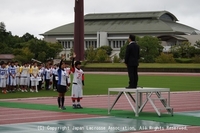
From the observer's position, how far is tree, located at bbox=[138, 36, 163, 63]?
93250mm

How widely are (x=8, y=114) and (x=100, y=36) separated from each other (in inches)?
4870

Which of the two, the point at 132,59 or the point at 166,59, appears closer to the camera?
the point at 132,59

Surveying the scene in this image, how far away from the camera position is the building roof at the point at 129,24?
137375 millimetres

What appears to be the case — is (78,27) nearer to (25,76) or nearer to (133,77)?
(25,76)

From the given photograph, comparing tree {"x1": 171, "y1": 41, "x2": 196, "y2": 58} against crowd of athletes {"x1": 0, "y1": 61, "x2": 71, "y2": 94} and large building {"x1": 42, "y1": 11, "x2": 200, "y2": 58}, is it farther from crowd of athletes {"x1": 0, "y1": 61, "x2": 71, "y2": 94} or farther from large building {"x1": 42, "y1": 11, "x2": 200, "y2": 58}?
crowd of athletes {"x1": 0, "y1": 61, "x2": 71, "y2": 94}

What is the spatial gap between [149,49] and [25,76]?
68.0 m

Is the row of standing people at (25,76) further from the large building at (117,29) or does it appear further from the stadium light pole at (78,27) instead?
the large building at (117,29)

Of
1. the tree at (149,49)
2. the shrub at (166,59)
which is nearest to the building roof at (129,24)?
the tree at (149,49)

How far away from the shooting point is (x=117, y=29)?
462 ft

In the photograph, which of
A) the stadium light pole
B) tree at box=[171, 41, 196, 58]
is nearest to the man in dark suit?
the stadium light pole

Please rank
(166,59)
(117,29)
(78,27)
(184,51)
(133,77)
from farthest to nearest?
1. (117,29)
2. (184,51)
3. (166,59)
4. (78,27)
5. (133,77)

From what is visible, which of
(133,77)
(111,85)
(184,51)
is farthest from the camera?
(184,51)

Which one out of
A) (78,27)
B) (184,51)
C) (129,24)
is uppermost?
(129,24)

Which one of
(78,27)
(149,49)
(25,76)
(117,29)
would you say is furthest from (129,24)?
(25,76)
